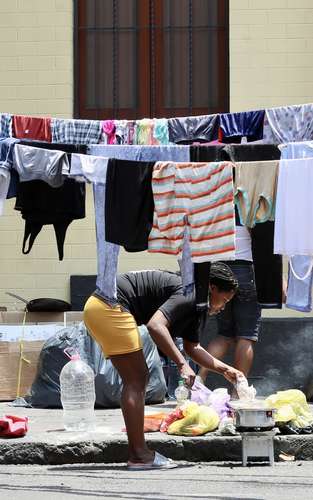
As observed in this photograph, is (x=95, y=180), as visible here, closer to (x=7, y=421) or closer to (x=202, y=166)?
(x=202, y=166)

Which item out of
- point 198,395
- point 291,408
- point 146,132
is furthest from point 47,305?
point 291,408

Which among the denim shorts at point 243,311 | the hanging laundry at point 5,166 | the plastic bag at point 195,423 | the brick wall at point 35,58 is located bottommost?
the plastic bag at point 195,423

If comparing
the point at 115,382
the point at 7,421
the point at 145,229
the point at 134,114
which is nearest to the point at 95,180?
the point at 145,229

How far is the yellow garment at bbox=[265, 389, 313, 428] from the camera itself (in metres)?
10.2

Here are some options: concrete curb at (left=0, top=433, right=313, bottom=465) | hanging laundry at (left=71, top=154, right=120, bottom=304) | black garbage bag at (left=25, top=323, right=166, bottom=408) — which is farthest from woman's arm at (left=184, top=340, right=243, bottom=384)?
black garbage bag at (left=25, top=323, right=166, bottom=408)

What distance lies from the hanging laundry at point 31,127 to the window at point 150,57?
1.91 m

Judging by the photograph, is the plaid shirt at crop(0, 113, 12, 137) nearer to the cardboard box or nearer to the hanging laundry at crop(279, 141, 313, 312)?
the cardboard box

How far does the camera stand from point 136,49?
1425 cm

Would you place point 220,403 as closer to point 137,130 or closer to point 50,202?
point 50,202

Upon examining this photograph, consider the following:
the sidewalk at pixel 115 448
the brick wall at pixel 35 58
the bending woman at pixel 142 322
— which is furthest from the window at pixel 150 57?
the sidewalk at pixel 115 448

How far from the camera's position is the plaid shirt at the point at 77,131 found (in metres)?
12.2

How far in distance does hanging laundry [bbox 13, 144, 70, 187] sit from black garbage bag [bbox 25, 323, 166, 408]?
258 centimetres

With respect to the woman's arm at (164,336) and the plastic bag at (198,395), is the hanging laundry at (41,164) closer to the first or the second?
the woman's arm at (164,336)

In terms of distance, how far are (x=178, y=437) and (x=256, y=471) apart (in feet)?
3.06
